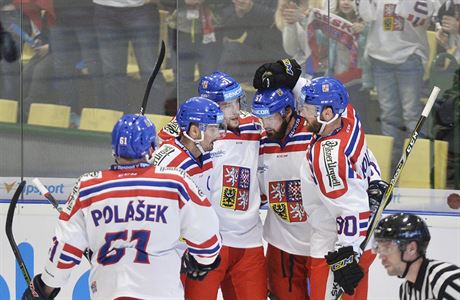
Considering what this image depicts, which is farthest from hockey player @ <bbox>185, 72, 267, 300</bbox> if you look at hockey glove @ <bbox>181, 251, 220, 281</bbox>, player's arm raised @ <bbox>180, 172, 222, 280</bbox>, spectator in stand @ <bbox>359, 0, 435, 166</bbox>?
spectator in stand @ <bbox>359, 0, 435, 166</bbox>

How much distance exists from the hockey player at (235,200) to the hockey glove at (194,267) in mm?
424

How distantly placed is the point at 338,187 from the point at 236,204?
54cm

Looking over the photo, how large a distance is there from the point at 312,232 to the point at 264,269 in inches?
13.0

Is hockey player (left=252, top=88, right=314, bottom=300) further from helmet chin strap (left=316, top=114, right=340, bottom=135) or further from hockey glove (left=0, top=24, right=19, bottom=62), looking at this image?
hockey glove (left=0, top=24, right=19, bottom=62)

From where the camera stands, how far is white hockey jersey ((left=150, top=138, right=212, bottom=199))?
4500 millimetres

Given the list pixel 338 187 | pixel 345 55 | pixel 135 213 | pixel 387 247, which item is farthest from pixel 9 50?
pixel 387 247

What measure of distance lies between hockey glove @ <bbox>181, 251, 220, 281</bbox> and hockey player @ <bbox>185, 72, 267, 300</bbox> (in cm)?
42

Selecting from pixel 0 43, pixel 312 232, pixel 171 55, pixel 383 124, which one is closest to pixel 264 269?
pixel 312 232

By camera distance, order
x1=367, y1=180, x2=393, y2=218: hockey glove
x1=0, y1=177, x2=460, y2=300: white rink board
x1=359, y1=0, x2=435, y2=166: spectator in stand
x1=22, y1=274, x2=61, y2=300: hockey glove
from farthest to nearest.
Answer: x1=359, y1=0, x2=435, y2=166: spectator in stand, x1=0, y1=177, x2=460, y2=300: white rink board, x1=367, y1=180, x2=393, y2=218: hockey glove, x1=22, y1=274, x2=61, y2=300: hockey glove

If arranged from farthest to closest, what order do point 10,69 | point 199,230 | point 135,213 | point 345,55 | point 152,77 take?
1. point 10,69
2. point 345,55
3. point 152,77
4. point 199,230
5. point 135,213

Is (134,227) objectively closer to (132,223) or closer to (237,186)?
(132,223)

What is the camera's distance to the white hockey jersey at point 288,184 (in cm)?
470

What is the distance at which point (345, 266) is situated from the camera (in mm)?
4398

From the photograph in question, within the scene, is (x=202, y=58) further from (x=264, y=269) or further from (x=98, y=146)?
(x=264, y=269)
